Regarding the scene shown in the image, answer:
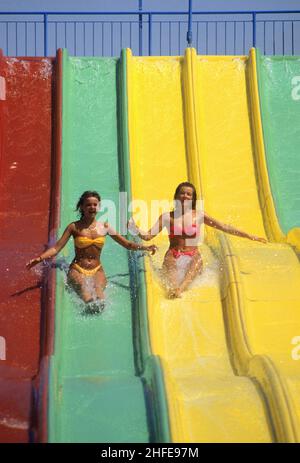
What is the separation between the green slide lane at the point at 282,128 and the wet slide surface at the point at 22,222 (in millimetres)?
2458

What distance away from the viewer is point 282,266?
7.19m

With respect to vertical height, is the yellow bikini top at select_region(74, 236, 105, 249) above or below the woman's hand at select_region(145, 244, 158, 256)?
above

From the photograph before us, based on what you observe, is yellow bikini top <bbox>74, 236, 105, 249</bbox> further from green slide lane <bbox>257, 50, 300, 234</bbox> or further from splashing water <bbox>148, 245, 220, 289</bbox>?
green slide lane <bbox>257, 50, 300, 234</bbox>

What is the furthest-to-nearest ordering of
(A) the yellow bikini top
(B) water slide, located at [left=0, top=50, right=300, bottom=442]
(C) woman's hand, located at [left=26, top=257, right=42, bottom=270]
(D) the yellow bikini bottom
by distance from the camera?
(A) the yellow bikini top
(D) the yellow bikini bottom
(C) woman's hand, located at [left=26, top=257, right=42, bottom=270]
(B) water slide, located at [left=0, top=50, right=300, bottom=442]

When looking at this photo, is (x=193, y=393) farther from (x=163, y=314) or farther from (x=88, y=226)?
(x=88, y=226)

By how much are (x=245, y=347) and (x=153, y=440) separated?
1.43 metres

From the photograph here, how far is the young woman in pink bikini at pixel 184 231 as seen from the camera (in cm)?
724

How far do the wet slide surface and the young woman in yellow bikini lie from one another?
0.92ft

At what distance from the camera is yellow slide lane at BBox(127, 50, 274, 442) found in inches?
200

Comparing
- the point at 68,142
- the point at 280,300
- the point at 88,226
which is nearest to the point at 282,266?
the point at 280,300

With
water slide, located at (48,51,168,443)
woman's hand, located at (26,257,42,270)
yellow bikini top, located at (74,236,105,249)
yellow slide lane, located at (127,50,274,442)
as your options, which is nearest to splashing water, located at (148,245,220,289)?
yellow slide lane, located at (127,50,274,442)

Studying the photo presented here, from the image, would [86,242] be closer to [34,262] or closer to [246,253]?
[34,262]

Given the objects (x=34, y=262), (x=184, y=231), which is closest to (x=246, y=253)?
(x=184, y=231)
